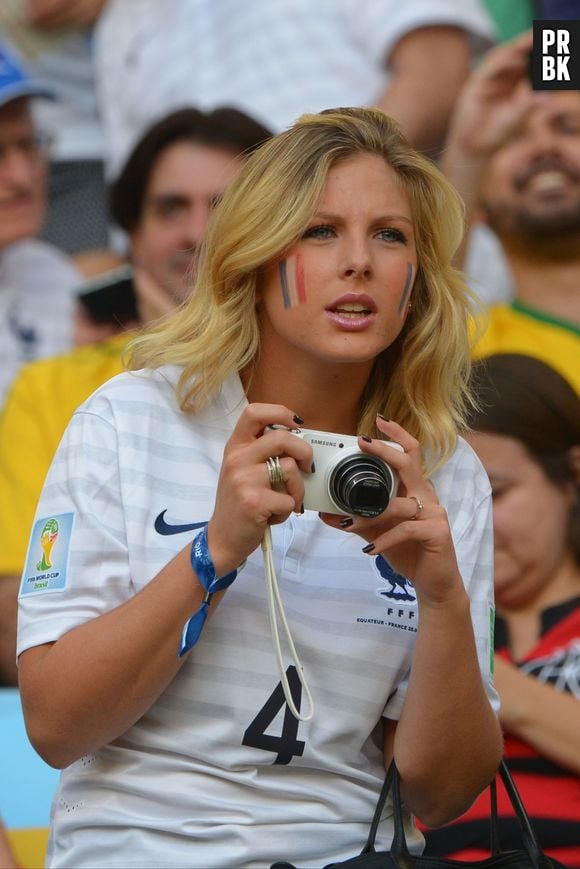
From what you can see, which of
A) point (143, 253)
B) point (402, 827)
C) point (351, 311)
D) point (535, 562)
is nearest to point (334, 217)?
point (351, 311)

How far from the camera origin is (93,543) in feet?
5.47

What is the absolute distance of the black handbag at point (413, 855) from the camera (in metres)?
1.63

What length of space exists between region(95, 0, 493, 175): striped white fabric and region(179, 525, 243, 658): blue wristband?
254cm

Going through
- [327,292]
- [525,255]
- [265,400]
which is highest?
[327,292]

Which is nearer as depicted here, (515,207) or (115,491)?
(115,491)

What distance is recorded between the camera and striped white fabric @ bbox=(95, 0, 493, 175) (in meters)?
3.89

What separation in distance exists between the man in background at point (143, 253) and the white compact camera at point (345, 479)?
1768 millimetres

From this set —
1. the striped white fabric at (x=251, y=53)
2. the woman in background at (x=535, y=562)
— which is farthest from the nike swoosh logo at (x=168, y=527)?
the striped white fabric at (x=251, y=53)

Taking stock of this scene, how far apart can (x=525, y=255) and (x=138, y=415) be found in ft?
6.67

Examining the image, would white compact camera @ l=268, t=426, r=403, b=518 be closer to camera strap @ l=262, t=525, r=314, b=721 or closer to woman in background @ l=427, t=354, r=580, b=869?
camera strap @ l=262, t=525, r=314, b=721

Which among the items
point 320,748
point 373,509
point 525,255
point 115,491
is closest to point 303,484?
point 373,509

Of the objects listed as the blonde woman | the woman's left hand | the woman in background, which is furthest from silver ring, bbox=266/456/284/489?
the woman in background

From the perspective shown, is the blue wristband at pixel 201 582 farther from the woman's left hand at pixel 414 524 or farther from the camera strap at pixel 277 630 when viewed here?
Result: the woman's left hand at pixel 414 524

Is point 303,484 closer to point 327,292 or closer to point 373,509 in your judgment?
point 373,509
